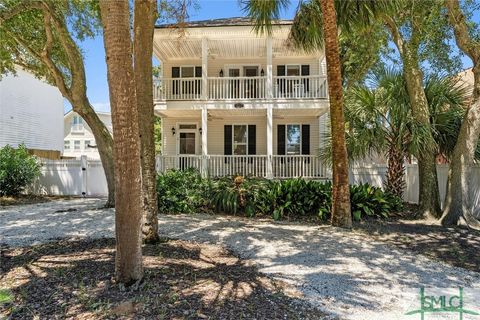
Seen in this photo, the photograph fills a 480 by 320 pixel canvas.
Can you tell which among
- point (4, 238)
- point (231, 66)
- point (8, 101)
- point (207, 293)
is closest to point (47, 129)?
point (8, 101)

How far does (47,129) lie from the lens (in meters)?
24.4

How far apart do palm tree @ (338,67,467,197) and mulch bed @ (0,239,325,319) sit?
657 centimetres

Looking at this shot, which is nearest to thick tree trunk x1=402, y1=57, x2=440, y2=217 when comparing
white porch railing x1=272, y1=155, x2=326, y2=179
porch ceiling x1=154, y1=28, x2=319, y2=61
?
porch ceiling x1=154, y1=28, x2=319, y2=61

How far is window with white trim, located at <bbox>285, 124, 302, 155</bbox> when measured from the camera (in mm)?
17141

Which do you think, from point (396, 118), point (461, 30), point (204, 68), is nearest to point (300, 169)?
point (396, 118)

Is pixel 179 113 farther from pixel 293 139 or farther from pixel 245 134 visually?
pixel 293 139

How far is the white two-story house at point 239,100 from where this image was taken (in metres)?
14.7

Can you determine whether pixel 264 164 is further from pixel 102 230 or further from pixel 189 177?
pixel 102 230

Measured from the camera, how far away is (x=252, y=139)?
17.3 metres

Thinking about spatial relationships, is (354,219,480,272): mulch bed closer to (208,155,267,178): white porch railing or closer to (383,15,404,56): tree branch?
(383,15,404,56): tree branch

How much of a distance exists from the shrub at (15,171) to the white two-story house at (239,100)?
5105 millimetres

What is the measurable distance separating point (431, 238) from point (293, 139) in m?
10.2

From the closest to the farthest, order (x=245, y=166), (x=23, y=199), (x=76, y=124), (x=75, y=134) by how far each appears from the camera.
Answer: (x=23, y=199) < (x=245, y=166) < (x=75, y=134) < (x=76, y=124)

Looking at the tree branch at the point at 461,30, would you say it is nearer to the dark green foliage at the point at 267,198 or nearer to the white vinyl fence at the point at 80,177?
the dark green foliage at the point at 267,198
